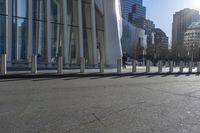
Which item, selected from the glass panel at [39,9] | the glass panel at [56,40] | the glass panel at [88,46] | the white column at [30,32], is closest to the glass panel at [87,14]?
the glass panel at [88,46]

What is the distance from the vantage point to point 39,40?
29.9 meters

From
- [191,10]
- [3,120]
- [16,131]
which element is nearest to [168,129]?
[16,131]

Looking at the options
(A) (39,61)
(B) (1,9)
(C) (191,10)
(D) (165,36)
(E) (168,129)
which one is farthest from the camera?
(C) (191,10)

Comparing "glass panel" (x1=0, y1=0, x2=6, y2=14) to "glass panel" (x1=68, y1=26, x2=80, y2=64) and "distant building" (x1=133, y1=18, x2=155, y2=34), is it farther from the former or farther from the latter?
"distant building" (x1=133, y1=18, x2=155, y2=34)

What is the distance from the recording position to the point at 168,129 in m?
6.10

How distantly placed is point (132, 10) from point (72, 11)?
13125 centimetres

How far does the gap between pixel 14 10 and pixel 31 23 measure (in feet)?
5.35

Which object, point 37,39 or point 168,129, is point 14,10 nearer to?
point 37,39

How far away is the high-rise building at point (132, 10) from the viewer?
511ft

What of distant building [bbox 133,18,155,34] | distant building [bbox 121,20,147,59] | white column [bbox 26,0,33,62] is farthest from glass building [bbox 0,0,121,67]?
distant building [bbox 133,18,155,34]

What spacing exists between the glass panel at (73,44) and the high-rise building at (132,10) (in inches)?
4800

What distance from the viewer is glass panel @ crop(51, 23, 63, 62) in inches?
1217

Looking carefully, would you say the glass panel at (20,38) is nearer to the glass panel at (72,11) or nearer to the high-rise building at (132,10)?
the glass panel at (72,11)

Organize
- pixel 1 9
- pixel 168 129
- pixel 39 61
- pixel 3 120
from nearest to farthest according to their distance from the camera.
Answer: pixel 168 129 < pixel 3 120 < pixel 1 9 < pixel 39 61
